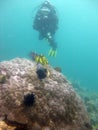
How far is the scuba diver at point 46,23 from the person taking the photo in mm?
17562

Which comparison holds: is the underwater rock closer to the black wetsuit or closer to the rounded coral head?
the rounded coral head

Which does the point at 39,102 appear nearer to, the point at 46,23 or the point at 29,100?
the point at 29,100

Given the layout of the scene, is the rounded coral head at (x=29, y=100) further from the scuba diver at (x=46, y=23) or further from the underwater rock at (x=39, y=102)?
the scuba diver at (x=46, y=23)

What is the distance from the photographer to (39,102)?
7676 mm

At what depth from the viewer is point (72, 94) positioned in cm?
864

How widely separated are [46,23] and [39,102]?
11097 mm

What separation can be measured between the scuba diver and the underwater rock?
8.37m

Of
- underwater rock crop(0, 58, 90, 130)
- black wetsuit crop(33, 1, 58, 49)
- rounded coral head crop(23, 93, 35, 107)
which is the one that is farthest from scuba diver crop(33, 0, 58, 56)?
rounded coral head crop(23, 93, 35, 107)

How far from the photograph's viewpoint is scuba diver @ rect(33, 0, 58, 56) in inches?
691

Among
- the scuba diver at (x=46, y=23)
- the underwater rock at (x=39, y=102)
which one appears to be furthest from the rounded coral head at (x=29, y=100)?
the scuba diver at (x=46, y=23)

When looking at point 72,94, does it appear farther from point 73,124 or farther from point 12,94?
point 12,94

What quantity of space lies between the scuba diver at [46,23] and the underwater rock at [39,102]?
8.37 m

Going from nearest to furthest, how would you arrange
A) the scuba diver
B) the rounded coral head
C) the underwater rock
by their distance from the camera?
1. the rounded coral head
2. the underwater rock
3. the scuba diver

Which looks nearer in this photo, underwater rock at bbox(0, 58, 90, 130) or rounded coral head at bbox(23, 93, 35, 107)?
rounded coral head at bbox(23, 93, 35, 107)
